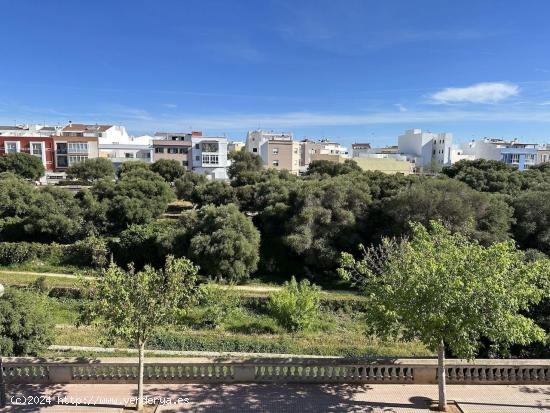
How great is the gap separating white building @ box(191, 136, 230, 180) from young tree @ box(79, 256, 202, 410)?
5897 centimetres

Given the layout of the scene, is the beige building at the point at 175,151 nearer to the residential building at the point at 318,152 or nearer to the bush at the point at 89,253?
the residential building at the point at 318,152

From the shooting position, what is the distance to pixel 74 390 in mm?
→ 8633

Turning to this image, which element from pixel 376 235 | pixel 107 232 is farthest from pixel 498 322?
pixel 107 232

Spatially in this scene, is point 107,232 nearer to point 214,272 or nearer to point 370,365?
point 214,272

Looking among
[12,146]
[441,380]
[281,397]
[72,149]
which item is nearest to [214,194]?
[281,397]

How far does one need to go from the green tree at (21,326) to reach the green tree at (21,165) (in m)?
49.3

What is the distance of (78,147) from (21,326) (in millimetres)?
65022

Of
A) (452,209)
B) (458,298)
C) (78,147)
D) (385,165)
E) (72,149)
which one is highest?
(78,147)

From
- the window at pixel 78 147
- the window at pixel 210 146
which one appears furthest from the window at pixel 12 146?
the window at pixel 210 146

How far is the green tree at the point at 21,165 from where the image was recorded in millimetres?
54281

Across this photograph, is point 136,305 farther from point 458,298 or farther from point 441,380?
point 441,380

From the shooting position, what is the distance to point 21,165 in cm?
5441

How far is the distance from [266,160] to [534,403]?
6947 cm

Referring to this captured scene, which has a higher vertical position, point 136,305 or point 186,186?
point 186,186
